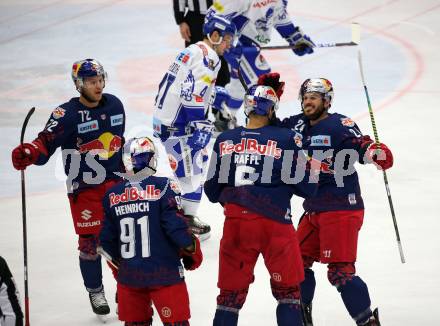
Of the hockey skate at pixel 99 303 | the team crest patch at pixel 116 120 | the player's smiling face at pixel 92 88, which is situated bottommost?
the hockey skate at pixel 99 303

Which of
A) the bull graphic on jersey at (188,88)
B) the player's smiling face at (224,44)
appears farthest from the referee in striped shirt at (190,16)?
the bull graphic on jersey at (188,88)

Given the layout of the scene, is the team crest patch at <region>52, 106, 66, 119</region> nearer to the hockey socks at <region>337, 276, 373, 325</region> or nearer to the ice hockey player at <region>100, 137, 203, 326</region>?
the ice hockey player at <region>100, 137, 203, 326</region>

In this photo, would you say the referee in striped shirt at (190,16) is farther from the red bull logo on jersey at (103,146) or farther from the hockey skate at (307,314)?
the hockey skate at (307,314)

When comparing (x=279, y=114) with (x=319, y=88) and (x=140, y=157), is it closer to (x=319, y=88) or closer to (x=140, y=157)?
(x=319, y=88)

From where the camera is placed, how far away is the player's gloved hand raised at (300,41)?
11734 mm

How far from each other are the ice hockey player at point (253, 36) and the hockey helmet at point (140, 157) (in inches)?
210

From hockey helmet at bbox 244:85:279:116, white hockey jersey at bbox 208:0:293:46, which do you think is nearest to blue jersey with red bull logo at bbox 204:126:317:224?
hockey helmet at bbox 244:85:279:116

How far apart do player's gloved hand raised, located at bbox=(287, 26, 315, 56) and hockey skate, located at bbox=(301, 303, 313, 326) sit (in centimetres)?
509

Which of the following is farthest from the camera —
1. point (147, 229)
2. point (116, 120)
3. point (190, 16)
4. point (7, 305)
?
point (190, 16)

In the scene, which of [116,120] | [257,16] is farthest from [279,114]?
[116,120]

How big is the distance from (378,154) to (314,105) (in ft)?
1.87

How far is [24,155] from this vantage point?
7070mm

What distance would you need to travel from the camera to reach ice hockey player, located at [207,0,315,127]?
37.5 ft

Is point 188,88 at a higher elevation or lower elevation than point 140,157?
higher
